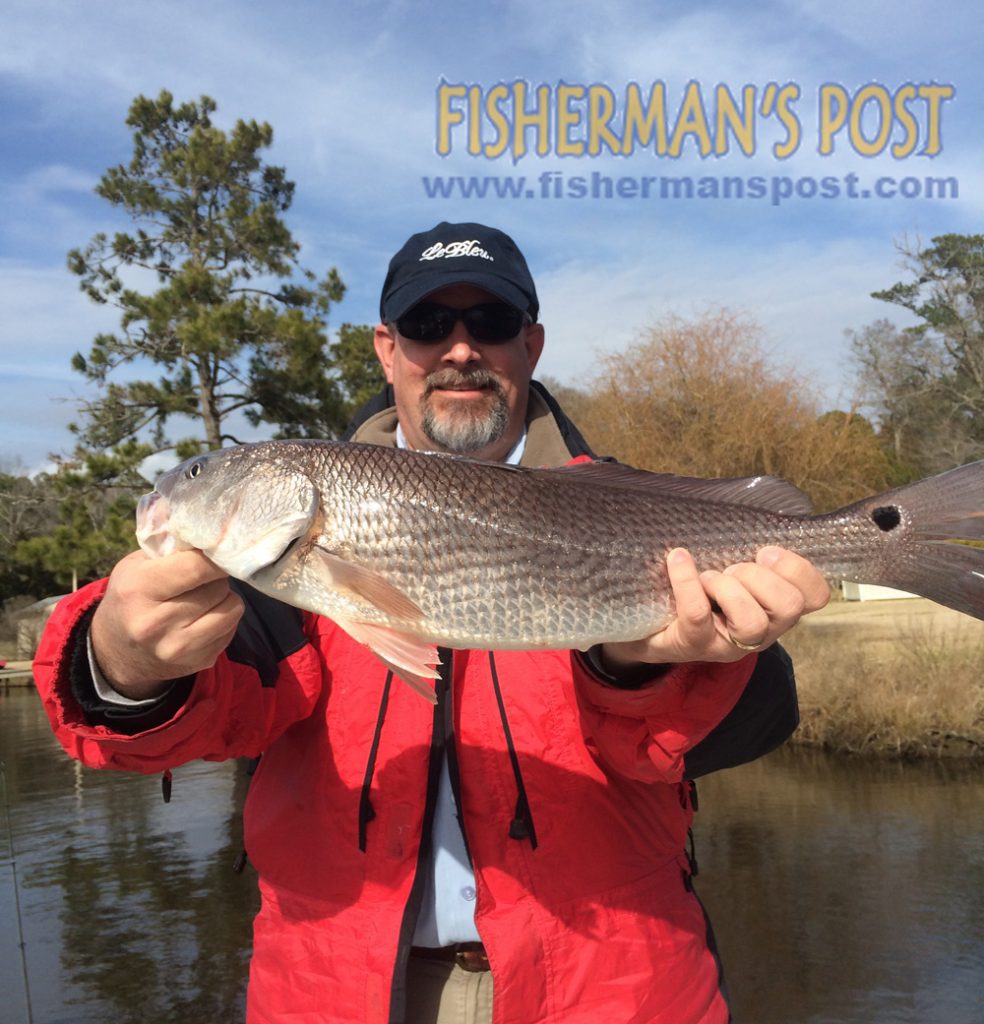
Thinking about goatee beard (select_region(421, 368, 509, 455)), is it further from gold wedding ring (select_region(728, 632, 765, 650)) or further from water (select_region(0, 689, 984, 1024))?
water (select_region(0, 689, 984, 1024))

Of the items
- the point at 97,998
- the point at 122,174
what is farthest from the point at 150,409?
the point at 97,998

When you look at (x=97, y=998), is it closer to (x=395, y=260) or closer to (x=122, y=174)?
(x=395, y=260)

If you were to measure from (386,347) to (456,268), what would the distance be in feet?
1.92

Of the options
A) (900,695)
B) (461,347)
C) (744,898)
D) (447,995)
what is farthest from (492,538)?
(900,695)

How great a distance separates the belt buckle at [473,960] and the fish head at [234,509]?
1.24 metres

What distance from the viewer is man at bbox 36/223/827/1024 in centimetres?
238

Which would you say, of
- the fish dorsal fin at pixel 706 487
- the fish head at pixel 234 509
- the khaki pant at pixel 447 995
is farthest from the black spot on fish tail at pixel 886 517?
the khaki pant at pixel 447 995

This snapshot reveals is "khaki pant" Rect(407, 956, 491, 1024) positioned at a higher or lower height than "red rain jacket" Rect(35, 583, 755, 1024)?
lower

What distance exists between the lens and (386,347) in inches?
149

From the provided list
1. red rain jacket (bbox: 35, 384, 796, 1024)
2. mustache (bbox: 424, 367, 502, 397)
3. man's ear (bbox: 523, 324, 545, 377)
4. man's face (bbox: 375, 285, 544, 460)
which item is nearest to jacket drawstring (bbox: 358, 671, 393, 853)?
red rain jacket (bbox: 35, 384, 796, 1024)

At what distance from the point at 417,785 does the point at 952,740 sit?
12.9 metres

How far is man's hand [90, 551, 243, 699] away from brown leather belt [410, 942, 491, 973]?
3.58 feet

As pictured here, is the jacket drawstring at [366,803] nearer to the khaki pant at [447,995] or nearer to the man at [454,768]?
the man at [454,768]

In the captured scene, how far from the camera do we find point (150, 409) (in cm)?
2102
